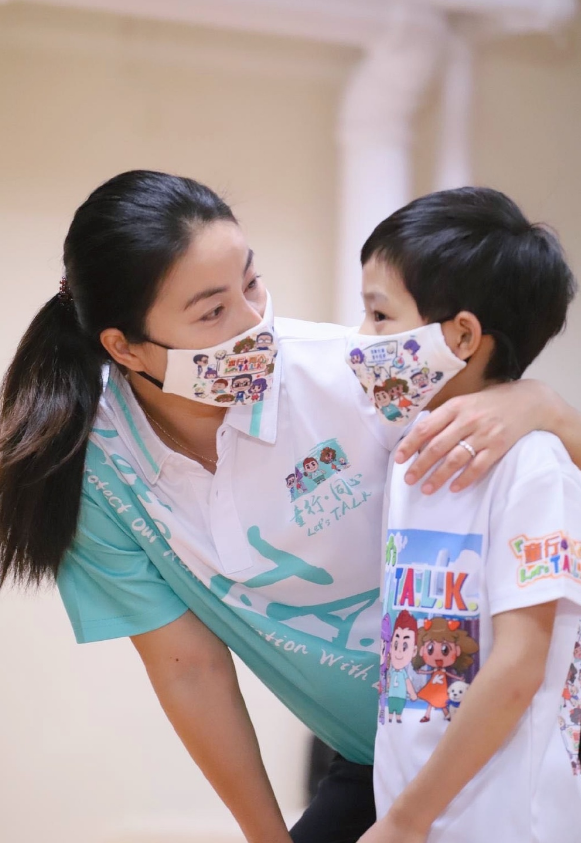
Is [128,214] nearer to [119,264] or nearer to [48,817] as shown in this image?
[119,264]

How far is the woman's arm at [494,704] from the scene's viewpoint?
0.96 meters

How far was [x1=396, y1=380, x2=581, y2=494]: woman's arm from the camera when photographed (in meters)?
1.04

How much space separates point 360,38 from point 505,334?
5.65ft

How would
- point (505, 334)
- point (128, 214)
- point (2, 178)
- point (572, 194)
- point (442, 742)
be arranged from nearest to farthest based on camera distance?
point (442, 742) → point (505, 334) → point (128, 214) → point (2, 178) → point (572, 194)

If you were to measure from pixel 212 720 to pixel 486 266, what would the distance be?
0.79 meters

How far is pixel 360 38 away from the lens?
8.30 ft

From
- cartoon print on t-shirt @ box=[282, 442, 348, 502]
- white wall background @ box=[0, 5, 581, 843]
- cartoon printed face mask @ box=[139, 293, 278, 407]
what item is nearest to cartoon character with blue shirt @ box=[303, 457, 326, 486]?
cartoon print on t-shirt @ box=[282, 442, 348, 502]

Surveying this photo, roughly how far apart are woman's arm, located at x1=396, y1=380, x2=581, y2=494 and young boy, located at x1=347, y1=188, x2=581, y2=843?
0.02m

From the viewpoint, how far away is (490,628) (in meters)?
1.02

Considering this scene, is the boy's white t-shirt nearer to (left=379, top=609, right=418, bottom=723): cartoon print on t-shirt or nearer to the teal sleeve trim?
(left=379, top=609, right=418, bottom=723): cartoon print on t-shirt

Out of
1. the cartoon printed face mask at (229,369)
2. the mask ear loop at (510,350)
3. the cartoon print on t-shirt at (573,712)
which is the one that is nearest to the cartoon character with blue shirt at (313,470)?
the cartoon printed face mask at (229,369)

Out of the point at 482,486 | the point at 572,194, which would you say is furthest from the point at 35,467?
the point at 572,194

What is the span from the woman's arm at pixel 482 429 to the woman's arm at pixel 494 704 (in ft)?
0.58

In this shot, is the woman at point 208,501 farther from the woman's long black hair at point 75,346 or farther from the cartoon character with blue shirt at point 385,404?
the cartoon character with blue shirt at point 385,404
